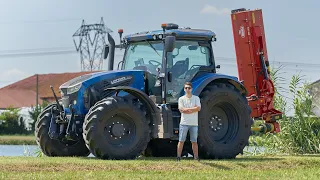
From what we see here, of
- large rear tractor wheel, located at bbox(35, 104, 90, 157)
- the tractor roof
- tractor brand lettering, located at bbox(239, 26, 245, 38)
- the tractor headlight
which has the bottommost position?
large rear tractor wheel, located at bbox(35, 104, 90, 157)

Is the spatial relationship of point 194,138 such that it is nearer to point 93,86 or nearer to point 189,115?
point 189,115

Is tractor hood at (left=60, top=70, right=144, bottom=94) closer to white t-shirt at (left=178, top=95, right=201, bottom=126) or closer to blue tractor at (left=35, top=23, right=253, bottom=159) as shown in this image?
blue tractor at (left=35, top=23, right=253, bottom=159)


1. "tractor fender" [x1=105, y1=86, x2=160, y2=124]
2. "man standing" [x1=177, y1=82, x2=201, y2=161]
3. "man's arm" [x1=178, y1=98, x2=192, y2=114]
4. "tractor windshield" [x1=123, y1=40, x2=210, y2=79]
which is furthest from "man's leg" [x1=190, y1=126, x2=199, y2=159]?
"tractor windshield" [x1=123, y1=40, x2=210, y2=79]

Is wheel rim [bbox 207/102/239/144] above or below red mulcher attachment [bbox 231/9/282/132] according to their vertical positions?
below

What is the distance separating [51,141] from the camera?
16.4 m

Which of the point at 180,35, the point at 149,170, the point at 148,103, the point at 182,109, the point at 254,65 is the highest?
the point at 180,35

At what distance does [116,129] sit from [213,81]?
2.71 metres

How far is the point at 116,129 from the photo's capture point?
1527 cm

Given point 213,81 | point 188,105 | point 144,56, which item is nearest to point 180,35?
point 144,56

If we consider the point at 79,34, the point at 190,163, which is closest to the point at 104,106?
the point at 190,163

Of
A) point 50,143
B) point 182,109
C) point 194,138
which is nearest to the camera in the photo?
point 182,109

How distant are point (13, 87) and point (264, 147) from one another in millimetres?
64974

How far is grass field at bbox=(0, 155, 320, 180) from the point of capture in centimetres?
1248

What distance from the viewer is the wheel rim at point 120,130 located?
1518 centimetres
